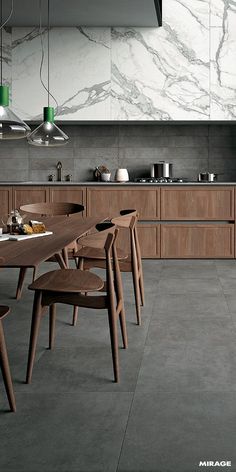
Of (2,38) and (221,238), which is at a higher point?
(2,38)

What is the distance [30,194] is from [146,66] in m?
1.99

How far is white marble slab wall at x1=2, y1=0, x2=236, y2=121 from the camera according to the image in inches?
280

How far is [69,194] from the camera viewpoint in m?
7.28

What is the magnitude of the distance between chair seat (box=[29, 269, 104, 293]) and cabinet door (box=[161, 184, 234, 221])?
388cm

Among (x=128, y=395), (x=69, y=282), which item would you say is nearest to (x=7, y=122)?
(x=69, y=282)


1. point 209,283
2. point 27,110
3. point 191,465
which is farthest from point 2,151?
point 191,465

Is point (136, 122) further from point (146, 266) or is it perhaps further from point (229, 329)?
point (229, 329)

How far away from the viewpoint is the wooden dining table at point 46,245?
2814 millimetres

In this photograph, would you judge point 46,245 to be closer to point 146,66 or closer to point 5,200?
point 5,200

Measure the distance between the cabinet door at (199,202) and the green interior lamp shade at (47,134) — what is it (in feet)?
8.84

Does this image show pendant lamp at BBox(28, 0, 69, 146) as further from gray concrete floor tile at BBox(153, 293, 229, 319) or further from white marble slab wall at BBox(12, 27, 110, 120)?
white marble slab wall at BBox(12, 27, 110, 120)

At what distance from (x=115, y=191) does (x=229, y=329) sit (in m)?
3.43

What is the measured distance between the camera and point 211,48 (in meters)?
7.12

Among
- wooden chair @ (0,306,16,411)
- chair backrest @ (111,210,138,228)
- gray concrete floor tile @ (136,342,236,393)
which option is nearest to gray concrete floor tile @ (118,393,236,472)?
gray concrete floor tile @ (136,342,236,393)
